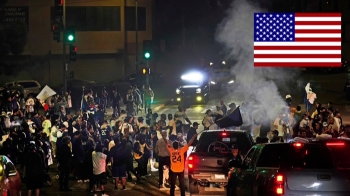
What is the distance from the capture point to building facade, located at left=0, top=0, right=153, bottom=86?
187ft

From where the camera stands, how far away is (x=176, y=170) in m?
16.5

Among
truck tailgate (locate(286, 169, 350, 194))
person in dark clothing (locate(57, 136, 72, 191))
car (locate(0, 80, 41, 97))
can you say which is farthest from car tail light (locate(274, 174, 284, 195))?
car (locate(0, 80, 41, 97))

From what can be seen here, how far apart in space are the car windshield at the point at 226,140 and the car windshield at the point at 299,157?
18.2 ft

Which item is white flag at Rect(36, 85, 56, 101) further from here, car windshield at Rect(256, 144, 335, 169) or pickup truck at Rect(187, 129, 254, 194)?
car windshield at Rect(256, 144, 335, 169)

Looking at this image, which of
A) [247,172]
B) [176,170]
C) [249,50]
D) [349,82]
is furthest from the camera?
[349,82]

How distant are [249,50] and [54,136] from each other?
1061 centimetres

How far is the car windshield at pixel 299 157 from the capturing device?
11.2 m

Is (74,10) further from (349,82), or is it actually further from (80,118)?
(80,118)

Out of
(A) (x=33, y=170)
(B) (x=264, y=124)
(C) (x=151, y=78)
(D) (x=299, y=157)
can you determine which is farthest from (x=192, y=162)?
(C) (x=151, y=78)

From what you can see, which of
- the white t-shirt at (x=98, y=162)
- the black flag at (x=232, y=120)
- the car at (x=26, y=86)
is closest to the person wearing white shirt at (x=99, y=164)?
the white t-shirt at (x=98, y=162)

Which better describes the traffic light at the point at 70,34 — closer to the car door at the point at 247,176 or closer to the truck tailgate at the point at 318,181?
the car door at the point at 247,176

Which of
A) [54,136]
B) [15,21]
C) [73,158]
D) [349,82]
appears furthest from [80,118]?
[15,21]

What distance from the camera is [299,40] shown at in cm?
2416

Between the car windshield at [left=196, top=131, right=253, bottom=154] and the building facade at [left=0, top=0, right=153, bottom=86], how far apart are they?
132ft
